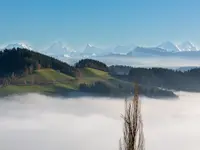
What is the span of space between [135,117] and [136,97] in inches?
42.7

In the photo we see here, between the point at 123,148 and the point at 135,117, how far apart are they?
7.93 feet

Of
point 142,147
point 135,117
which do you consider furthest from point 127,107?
point 142,147

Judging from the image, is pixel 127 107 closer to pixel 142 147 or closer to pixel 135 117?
pixel 135 117

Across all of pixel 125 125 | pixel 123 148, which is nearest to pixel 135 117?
pixel 125 125

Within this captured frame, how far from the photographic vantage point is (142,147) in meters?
23.9

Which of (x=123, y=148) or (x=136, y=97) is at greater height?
(x=136, y=97)

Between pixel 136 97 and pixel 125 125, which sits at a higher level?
pixel 136 97

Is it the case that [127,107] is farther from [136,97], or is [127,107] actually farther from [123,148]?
[123,148]

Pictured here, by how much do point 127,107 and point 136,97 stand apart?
0.78m

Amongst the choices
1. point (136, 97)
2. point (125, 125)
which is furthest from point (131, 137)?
point (136, 97)

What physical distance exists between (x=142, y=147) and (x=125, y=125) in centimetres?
178

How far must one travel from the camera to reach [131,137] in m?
23.2

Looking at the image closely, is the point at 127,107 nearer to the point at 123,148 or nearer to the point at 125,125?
the point at 125,125

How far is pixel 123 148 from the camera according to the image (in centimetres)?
2448
